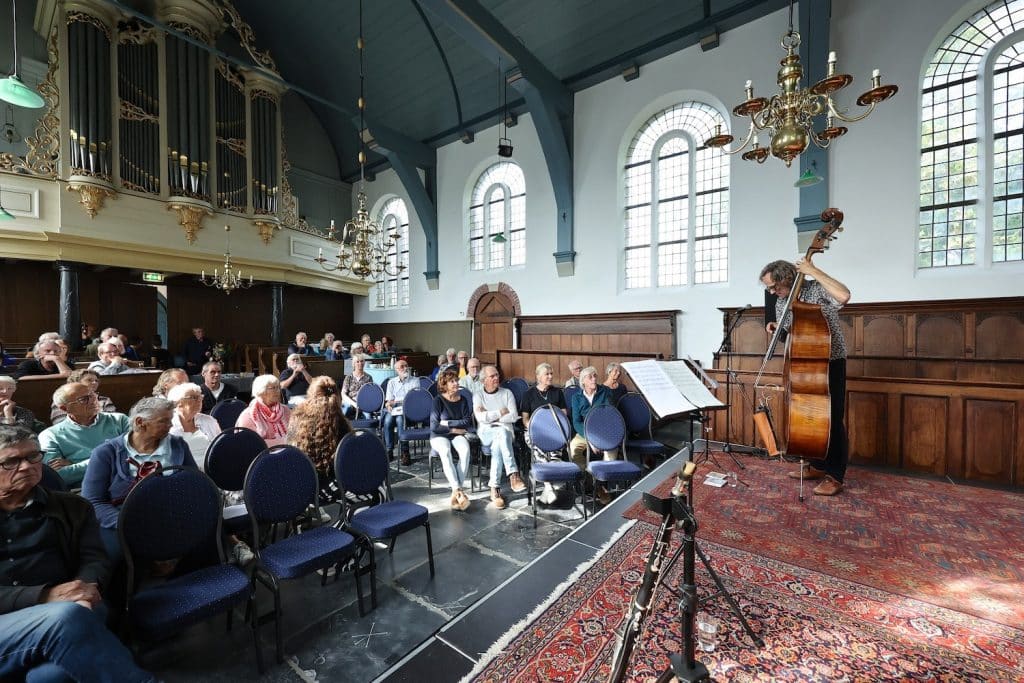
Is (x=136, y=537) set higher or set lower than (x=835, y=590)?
higher

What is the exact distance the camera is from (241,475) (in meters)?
2.73

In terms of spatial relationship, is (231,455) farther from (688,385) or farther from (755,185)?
(755,185)

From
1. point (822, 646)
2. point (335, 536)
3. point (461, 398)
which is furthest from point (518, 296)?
point (822, 646)

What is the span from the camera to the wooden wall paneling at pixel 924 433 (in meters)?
3.67

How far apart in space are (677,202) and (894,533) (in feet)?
19.5

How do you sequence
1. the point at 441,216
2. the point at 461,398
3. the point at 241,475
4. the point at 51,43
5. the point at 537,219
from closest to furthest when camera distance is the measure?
the point at 241,475, the point at 461,398, the point at 51,43, the point at 537,219, the point at 441,216

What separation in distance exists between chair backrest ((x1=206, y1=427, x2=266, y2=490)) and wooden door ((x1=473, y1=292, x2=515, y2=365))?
644 centimetres

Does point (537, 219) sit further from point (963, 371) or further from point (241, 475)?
point (241, 475)

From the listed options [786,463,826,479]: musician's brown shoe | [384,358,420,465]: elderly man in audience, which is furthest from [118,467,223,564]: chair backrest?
[786,463,826,479]: musician's brown shoe

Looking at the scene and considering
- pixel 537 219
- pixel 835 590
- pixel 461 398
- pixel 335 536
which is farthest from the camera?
pixel 537 219

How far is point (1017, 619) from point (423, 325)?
10.4 meters

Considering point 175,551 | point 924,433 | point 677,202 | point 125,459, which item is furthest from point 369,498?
point 677,202

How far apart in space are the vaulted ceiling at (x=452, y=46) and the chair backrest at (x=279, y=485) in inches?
231

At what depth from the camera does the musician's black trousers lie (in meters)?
2.96
